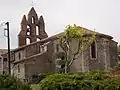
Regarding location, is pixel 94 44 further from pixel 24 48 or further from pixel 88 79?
pixel 88 79

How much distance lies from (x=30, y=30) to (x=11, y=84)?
49685mm

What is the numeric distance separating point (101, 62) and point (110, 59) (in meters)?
2.51

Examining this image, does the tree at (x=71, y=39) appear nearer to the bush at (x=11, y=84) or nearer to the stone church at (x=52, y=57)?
the stone church at (x=52, y=57)

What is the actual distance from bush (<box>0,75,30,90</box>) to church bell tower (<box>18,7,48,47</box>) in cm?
4763

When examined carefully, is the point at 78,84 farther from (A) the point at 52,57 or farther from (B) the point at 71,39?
(A) the point at 52,57

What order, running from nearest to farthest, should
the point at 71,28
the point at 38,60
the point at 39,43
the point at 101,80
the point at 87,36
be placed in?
the point at 101,80
the point at 71,28
the point at 87,36
the point at 38,60
the point at 39,43

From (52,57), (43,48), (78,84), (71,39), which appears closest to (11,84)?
(78,84)

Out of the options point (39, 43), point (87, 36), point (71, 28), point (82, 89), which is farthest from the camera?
point (39, 43)

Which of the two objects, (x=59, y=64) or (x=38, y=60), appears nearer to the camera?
(x=59, y=64)

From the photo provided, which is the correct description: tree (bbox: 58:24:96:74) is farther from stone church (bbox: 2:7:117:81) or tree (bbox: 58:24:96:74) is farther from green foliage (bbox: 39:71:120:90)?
green foliage (bbox: 39:71:120:90)

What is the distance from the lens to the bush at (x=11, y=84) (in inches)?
883

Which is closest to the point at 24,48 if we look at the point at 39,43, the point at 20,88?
the point at 39,43

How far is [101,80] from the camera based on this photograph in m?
22.5

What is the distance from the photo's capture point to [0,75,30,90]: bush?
22.4m
